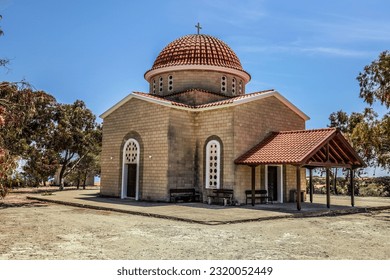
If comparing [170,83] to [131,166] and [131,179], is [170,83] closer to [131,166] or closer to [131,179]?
[131,166]

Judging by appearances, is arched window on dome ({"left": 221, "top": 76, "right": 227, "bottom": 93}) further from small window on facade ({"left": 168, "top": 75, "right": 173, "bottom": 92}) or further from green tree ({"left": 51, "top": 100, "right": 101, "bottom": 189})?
green tree ({"left": 51, "top": 100, "right": 101, "bottom": 189})

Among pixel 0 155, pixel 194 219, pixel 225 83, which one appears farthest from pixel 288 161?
pixel 0 155

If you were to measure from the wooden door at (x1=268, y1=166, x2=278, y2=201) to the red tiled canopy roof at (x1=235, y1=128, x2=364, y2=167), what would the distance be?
188 cm

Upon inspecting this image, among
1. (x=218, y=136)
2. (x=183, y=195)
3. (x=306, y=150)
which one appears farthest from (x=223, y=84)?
(x=306, y=150)

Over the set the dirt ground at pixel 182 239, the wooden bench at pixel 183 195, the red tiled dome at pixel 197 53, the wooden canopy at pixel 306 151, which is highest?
the red tiled dome at pixel 197 53

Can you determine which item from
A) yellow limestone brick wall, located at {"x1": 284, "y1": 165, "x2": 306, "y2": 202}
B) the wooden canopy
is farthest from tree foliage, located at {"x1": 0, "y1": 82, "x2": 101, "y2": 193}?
yellow limestone brick wall, located at {"x1": 284, "y1": 165, "x2": 306, "y2": 202}

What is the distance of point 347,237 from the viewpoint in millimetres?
10125

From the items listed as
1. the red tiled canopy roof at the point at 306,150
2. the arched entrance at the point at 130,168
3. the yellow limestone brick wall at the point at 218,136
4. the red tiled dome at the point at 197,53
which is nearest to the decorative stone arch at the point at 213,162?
the yellow limestone brick wall at the point at 218,136

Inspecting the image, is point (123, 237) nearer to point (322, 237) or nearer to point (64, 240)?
point (64, 240)

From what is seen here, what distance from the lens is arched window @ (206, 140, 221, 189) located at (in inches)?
760

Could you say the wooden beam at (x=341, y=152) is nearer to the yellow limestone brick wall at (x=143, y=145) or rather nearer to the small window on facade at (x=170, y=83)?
the yellow limestone brick wall at (x=143, y=145)

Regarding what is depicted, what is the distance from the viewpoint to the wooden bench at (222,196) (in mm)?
18150

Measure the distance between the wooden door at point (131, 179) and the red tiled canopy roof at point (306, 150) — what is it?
6633mm
